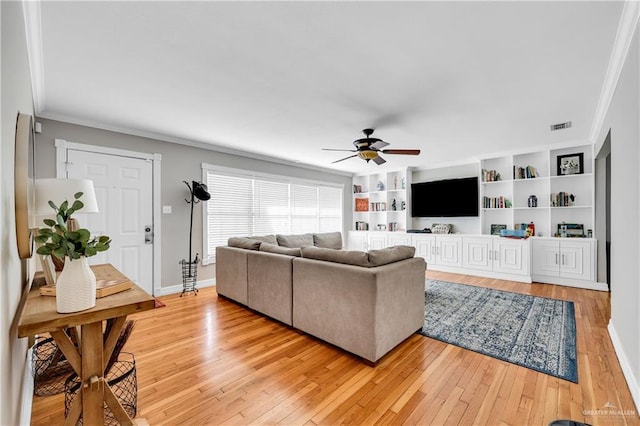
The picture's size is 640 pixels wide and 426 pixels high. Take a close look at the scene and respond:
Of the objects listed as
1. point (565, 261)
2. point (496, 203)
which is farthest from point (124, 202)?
point (565, 261)

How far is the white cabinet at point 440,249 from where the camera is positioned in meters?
5.71

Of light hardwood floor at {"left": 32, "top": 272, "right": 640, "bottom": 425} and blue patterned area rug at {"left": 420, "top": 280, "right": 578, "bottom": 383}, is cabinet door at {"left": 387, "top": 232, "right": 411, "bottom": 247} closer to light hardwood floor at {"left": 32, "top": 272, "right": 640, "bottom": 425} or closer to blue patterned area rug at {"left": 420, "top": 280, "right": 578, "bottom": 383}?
blue patterned area rug at {"left": 420, "top": 280, "right": 578, "bottom": 383}

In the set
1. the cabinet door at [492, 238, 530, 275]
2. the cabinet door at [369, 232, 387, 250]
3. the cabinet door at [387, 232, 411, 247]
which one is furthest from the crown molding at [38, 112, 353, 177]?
the cabinet door at [492, 238, 530, 275]

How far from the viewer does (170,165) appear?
14.3 ft

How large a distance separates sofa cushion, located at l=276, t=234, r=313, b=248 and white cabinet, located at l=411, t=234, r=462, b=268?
2498mm

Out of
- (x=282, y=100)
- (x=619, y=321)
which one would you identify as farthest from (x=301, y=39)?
(x=619, y=321)

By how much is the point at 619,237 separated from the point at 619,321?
0.72 meters

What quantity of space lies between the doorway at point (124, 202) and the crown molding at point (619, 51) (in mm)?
4928

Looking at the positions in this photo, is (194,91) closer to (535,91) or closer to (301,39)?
(301,39)

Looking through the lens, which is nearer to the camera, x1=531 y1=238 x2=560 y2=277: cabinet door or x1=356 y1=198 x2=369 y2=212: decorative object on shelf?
x1=531 y1=238 x2=560 y2=277: cabinet door

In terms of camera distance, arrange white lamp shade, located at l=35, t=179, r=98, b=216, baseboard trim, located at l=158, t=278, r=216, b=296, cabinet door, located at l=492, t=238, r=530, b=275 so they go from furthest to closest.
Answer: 1. cabinet door, located at l=492, t=238, r=530, b=275
2. baseboard trim, located at l=158, t=278, r=216, b=296
3. white lamp shade, located at l=35, t=179, r=98, b=216

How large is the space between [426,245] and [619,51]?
14.7ft

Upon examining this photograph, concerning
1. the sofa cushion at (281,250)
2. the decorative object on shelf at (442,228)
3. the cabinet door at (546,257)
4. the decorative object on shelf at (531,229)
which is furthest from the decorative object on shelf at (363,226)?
the sofa cushion at (281,250)

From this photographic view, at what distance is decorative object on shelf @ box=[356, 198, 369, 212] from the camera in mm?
7727
